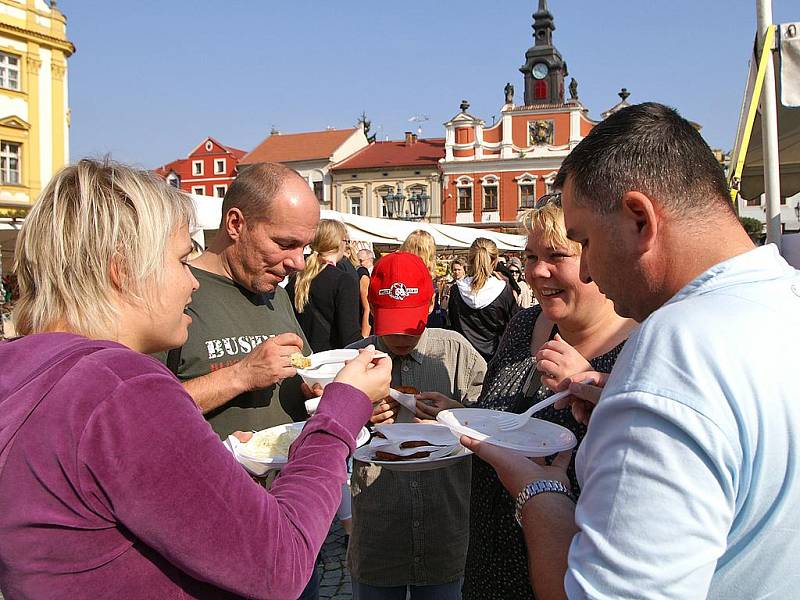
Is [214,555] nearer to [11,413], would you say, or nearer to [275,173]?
[11,413]

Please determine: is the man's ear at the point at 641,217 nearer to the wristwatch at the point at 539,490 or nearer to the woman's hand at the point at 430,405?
the wristwatch at the point at 539,490

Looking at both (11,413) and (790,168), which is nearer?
(11,413)

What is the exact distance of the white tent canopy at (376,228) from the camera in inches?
287

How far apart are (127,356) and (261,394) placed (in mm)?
1279

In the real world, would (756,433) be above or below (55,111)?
below

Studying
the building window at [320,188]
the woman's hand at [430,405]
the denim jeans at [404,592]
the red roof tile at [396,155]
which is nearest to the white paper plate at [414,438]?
the woman's hand at [430,405]

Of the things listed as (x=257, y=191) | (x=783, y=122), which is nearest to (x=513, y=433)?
(x=257, y=191)

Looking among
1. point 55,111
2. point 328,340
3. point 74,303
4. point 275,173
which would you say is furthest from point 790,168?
point 55,111

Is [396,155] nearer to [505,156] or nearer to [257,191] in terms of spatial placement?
[505,156]

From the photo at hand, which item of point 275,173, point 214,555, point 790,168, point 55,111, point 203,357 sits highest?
point 55,111

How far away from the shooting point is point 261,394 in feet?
7.53

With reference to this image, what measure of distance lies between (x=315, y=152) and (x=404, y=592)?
49.9m

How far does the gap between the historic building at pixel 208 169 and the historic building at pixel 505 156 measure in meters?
19.5

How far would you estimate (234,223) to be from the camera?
2.43 metres
